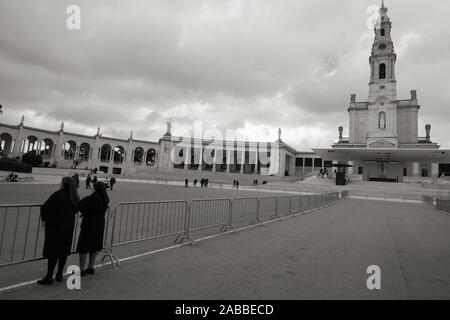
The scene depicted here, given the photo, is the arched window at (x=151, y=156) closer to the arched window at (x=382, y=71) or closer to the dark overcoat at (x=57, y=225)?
the arched window at (x=382, y=71)

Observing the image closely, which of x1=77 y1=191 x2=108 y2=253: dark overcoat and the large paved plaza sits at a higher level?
x1=77 y1=191 x2=108 y2=253: dark overcoat

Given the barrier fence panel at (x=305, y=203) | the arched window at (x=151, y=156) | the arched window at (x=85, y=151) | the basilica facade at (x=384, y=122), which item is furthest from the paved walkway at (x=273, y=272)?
the arched window at (x=151, y=156)

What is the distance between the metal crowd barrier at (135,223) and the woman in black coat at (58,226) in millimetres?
188

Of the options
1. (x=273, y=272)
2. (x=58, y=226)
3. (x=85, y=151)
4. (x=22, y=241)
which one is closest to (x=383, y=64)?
(x=273, y=272)

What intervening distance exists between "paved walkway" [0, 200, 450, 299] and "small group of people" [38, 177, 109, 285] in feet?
1.13

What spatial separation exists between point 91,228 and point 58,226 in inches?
20.4

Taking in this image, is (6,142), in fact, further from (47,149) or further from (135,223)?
(135,223)

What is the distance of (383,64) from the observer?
2680 inches

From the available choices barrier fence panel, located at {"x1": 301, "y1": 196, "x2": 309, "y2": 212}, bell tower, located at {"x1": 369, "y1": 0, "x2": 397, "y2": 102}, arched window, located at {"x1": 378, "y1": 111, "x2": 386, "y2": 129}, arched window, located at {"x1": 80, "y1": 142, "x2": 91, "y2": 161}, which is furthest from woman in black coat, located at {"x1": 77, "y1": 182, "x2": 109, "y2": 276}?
arched window, located at {"x1": 80, "y1": 142, "x2": 91, "y2": 161}

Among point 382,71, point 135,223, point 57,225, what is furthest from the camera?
point 382,71

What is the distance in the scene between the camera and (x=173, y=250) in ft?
21.2

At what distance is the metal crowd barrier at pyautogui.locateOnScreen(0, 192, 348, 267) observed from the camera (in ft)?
18.0

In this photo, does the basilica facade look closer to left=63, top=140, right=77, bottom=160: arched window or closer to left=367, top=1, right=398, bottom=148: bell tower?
left=367, top=1, right=398, bottom=148: bell tower
